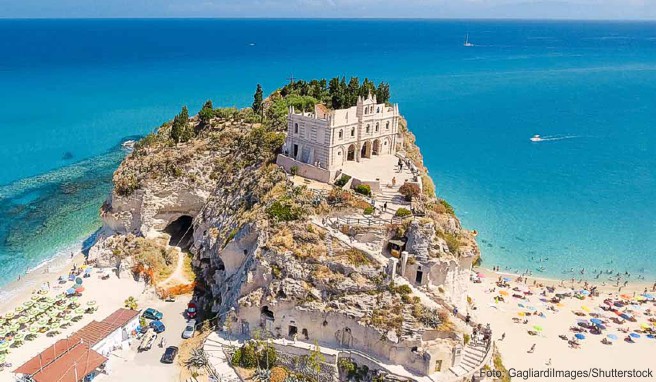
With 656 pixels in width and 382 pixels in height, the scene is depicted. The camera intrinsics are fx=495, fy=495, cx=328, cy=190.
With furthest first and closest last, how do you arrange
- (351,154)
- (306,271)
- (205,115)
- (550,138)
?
(550,138) < (205,115) < (351,154) < (306,271)

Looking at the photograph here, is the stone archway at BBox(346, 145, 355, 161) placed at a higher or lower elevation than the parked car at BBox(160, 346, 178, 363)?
higher

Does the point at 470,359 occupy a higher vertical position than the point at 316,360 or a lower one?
higher

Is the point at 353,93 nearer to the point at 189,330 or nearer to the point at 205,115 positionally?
the point at 205,115

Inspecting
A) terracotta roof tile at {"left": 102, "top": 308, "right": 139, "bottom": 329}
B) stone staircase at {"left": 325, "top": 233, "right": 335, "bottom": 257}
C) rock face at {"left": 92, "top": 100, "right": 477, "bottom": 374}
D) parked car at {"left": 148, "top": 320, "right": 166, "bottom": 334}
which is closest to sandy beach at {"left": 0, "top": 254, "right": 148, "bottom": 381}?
terracotta roof tile at {"left": 102, "top": 308, "right": 139, "bottom": 329}

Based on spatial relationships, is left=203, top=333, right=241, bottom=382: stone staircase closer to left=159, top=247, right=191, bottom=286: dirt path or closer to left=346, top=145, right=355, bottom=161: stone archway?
left=159, top=247, right=191, bottom=286: dirt path

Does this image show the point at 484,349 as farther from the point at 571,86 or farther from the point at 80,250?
the point at 571,86

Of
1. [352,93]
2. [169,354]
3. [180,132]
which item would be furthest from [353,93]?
[169,354]

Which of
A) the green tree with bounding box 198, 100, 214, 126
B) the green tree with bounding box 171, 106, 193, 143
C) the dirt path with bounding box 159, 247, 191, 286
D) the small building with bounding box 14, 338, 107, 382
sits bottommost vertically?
the dirt path with bounding box 159, 247, 191, 286
